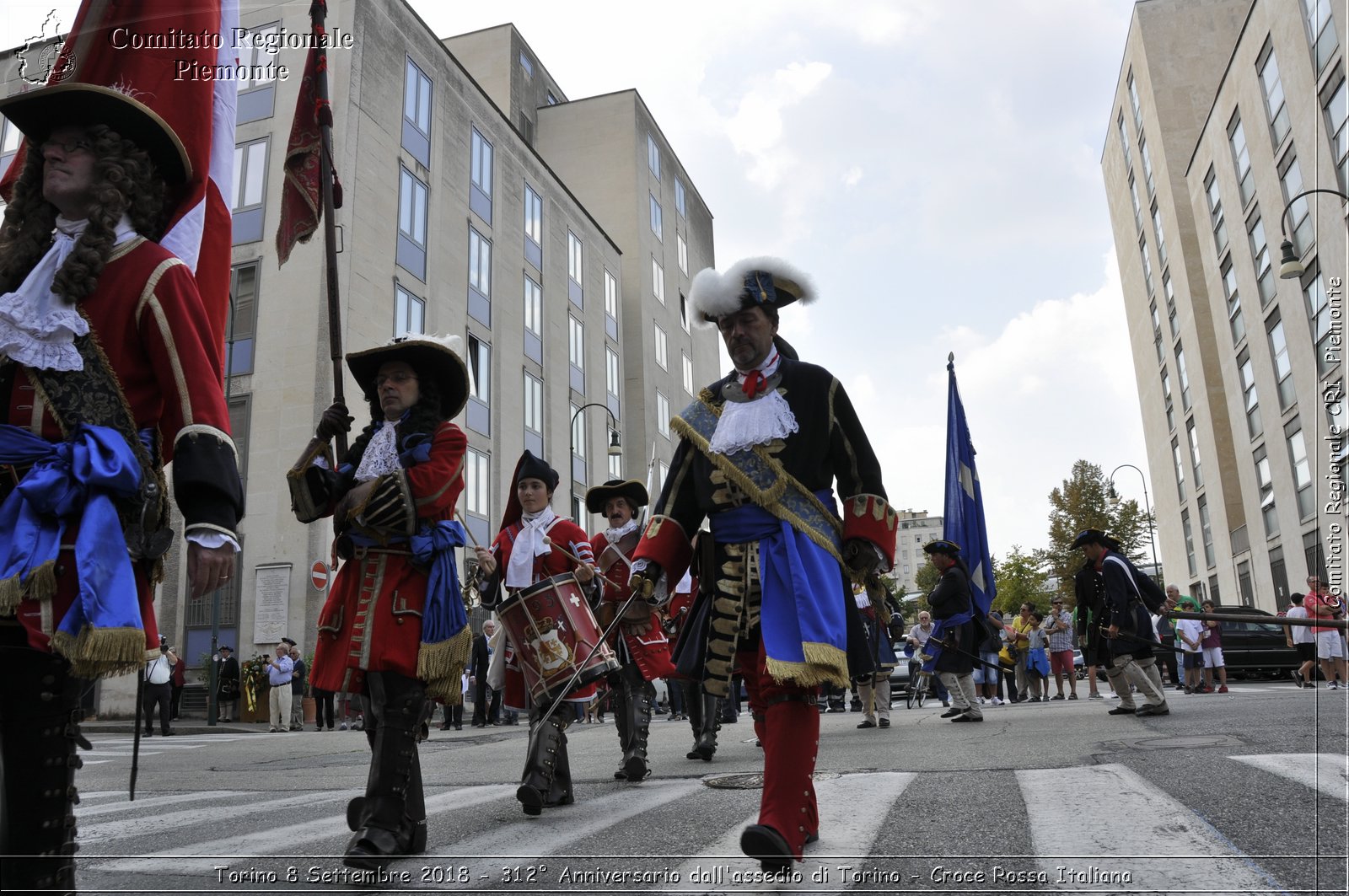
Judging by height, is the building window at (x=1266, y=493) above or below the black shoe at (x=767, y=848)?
above

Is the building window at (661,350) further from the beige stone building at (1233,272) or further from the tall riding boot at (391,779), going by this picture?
the tall riding boot at (391,779)

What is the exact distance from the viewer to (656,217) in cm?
5328

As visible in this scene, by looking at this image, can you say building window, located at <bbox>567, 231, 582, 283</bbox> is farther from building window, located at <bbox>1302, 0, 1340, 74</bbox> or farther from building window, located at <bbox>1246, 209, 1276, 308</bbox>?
building window, located at <bbox>1302, 0, 1340, 74</bbox>

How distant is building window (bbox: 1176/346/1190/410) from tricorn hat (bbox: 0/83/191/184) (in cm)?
4872

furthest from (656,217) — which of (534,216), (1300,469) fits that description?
(1300,469)

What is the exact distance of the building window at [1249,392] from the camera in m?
35.4

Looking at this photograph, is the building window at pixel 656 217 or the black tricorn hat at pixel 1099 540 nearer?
the black tricorn hat at pixel 1099 540

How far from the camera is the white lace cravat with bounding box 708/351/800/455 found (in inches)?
155

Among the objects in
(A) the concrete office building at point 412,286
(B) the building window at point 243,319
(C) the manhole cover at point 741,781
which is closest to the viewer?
(C) the manhole cover at point 741,781

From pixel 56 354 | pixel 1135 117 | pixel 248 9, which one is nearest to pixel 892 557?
pixel 56 354

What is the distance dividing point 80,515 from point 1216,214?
4284 centimetres

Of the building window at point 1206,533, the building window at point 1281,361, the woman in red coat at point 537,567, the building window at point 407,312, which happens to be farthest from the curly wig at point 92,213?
the building window at point 1206,533

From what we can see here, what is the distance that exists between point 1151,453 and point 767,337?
55999 millimetres

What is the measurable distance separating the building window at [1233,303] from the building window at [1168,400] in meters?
11.5
